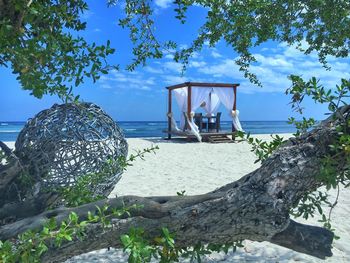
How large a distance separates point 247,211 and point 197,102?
17.8 meters

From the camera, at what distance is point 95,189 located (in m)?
4.04

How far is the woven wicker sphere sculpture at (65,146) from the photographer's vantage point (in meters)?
3.81

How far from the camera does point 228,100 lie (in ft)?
67.2

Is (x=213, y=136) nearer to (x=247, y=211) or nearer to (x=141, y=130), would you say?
(x=247, y=211)

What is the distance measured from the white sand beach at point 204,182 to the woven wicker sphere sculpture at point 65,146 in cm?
95

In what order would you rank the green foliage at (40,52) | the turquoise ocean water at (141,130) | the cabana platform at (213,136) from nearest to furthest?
the green foliage at (40,52) < the cabana platform at (213,136) < the turquoise ocean water at (141,130)

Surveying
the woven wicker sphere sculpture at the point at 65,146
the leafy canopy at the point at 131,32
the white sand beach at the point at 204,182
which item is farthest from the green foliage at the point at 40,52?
the white sand beach at the point at 204,182

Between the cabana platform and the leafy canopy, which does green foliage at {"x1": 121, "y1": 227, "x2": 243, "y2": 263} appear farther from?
the cabana platform

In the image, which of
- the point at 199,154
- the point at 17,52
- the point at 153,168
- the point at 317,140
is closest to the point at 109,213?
the point at 17,52

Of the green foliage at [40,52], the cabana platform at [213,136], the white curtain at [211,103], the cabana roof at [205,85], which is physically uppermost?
the cabana roof at [205,85]

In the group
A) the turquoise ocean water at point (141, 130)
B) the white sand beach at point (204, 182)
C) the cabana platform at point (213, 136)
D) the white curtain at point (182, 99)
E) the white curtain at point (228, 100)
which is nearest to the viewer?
the white sand beach at point (204, 182)

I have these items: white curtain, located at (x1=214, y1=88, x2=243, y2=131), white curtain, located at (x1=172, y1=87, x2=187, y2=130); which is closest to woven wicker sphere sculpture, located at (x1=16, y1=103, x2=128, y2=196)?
white curtain, located at (x1=172, y1=87, x2=187, y2=130)

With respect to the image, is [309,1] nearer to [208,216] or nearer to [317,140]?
[317,140]

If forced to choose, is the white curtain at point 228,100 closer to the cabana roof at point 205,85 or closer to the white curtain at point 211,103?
the cabana roof at point 205,85
